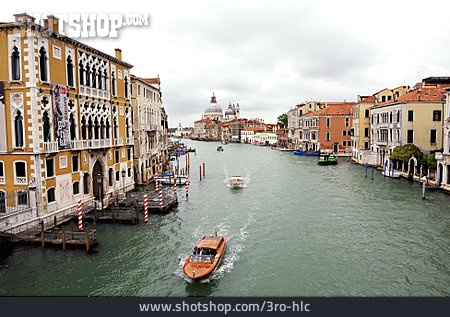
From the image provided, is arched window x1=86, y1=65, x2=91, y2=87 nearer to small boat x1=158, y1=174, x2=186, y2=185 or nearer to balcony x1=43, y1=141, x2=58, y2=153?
balcony x1=43, y1=141, x2=58, y2=153

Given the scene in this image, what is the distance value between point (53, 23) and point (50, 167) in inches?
271

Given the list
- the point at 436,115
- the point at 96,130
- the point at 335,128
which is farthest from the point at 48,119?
the point at 335,128

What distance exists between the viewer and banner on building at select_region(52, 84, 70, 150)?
59.2ft

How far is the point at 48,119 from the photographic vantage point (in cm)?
Result: 1773

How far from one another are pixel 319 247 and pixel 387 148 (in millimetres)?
A: 27720

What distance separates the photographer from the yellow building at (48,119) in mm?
16641

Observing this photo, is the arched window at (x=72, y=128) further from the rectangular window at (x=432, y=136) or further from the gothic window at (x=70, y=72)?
the rectangular window at (x=432, y=136)

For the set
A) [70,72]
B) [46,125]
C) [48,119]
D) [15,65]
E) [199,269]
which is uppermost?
[70,72]

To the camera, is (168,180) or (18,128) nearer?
(18,128)

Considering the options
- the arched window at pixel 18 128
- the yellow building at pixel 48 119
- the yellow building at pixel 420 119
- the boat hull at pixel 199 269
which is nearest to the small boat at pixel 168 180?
the yellow building at pixel 48 119

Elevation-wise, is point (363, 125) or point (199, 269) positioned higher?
point (363, 125)

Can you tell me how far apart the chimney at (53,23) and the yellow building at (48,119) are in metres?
0.04

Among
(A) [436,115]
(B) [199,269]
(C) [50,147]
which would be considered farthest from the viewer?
(A) [436,115]

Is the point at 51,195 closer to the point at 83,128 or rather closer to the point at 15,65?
the point at 83,128
